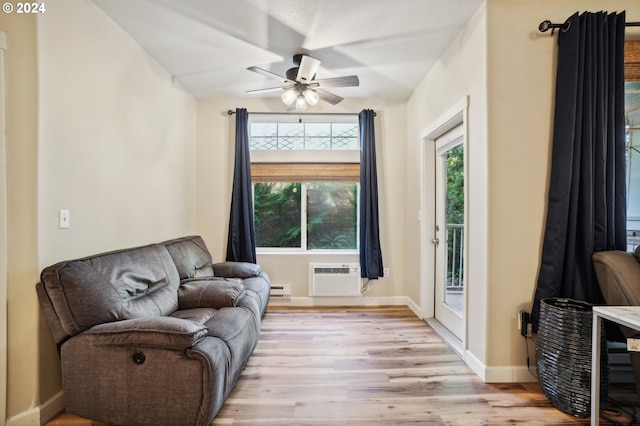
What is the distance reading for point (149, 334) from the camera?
1580 millimetres

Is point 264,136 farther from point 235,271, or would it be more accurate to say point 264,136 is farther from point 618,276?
point 618,276

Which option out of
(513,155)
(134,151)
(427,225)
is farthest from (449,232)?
(134,151)

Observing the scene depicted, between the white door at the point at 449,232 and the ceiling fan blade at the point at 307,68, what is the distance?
1498mm

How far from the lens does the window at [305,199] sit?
4.12 meters

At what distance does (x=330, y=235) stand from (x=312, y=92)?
196cm

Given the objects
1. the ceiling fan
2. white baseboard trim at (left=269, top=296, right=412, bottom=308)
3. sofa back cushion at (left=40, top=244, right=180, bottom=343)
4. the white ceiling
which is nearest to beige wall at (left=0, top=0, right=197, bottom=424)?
sofa back cushion at (left=40, top=244, right=180, bottom=343)

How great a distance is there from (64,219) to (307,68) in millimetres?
2193

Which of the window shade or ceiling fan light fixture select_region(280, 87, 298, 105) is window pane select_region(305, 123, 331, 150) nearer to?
the window shade

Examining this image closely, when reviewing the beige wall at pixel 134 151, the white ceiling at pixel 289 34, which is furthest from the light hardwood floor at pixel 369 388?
the white ceiling at pixel 289 34

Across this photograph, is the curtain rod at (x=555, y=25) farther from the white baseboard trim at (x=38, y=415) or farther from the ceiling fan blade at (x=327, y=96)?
the white baseboard trim at (x=38, y=415)

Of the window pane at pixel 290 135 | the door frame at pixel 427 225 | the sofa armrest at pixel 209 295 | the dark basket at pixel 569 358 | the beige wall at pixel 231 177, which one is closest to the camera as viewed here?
the dark basket at pixel 569 358

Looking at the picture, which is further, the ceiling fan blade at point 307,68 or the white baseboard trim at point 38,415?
the ceiling fan blade at point 307,68

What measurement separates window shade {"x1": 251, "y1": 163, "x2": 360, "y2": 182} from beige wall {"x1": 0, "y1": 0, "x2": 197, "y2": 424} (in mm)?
1373

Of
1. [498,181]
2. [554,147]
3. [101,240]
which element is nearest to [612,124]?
[554,147]
